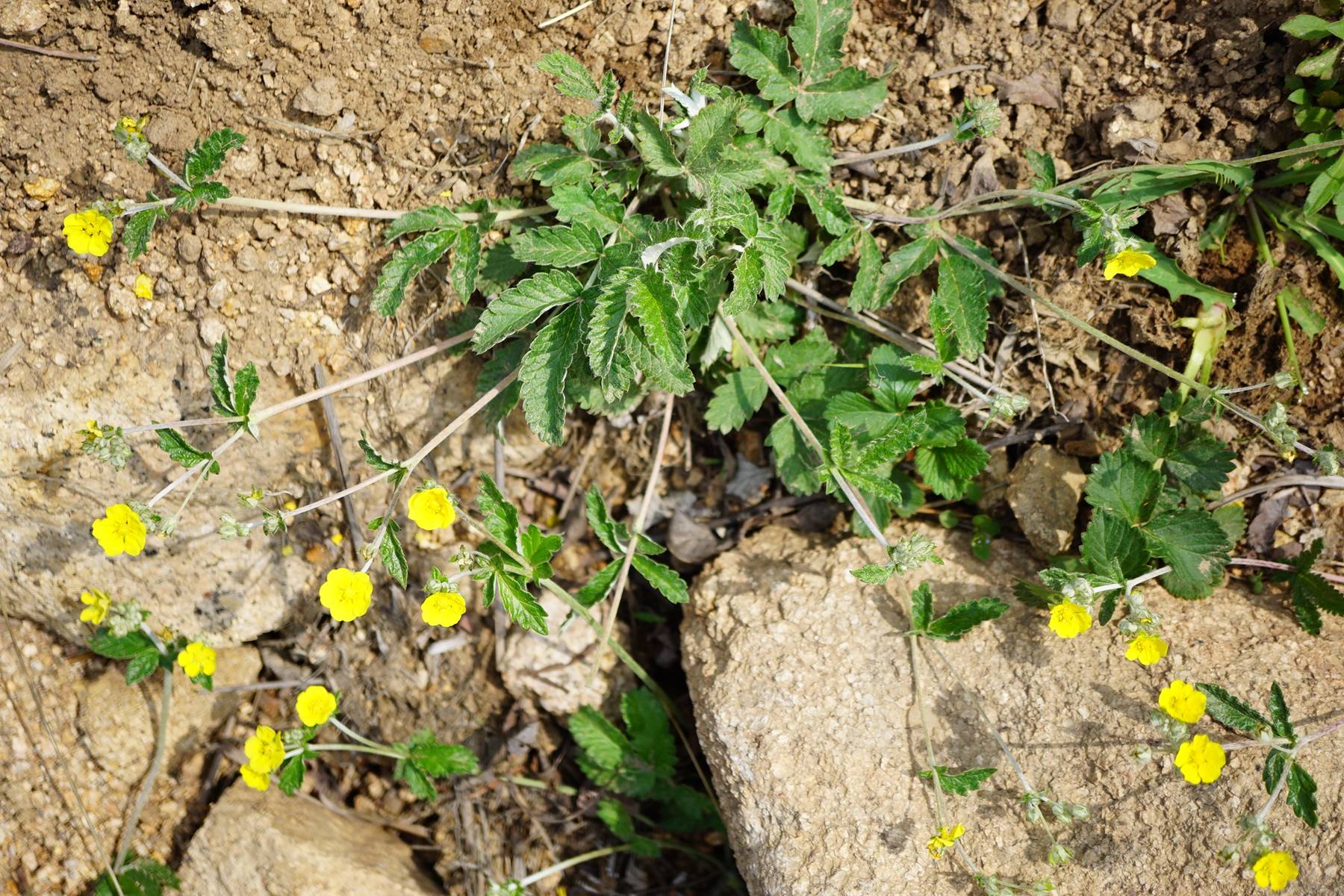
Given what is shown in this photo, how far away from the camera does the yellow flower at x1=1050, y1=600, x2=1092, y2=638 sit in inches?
106

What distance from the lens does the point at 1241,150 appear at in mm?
3047

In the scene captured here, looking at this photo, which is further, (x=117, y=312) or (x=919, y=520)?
(x=919, y=520)

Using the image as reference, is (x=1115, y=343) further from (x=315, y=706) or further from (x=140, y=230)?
(x=140, y=230)

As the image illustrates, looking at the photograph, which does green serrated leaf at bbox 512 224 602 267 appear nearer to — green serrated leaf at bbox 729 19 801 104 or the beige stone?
green serrated leaf at bbox 729 19 801 104

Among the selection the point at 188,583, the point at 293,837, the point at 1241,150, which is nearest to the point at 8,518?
the point at 188,583

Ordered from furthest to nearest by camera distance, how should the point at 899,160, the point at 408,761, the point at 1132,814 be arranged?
the point at 408,761
the point at 899,160
the point at 1132,814

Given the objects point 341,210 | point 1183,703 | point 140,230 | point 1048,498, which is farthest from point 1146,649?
point 140,230

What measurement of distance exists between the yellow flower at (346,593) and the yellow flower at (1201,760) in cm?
233

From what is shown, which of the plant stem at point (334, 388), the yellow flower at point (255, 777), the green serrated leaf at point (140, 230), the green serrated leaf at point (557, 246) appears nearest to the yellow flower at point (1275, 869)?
the green serrated leaf at point (557, 246)

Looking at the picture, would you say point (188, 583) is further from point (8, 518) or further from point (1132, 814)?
point (1132, 814)

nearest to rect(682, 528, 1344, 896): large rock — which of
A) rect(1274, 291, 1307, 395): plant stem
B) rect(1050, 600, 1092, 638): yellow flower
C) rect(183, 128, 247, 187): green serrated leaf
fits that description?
rect(1050, 600, 1092, 638): yellow flower

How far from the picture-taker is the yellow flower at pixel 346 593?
2688 mm

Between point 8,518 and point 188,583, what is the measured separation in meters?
0.64

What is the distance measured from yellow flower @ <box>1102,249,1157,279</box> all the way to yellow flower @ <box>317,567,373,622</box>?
236 centimetres
